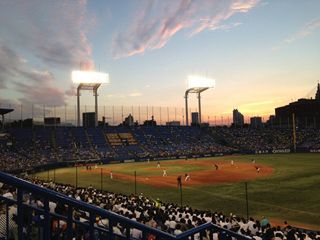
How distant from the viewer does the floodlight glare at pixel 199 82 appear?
110 meters

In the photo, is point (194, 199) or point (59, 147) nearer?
point (194, 199)

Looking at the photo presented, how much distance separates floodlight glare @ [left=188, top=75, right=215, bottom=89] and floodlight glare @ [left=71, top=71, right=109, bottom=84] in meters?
28.9

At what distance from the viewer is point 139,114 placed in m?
148

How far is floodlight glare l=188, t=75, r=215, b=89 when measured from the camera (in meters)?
110

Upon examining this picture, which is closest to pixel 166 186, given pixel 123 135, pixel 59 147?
pixel 59 147

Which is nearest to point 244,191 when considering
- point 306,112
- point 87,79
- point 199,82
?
point 87,79

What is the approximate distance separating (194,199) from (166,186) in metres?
8.68

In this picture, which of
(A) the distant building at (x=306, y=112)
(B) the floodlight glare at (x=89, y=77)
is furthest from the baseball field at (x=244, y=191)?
(A) the distant building at (x=306, y=112)

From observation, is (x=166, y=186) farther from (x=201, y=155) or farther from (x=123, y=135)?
(x=123, y=135)

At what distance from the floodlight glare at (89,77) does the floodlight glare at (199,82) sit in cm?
2888

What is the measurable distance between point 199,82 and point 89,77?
37.1 m

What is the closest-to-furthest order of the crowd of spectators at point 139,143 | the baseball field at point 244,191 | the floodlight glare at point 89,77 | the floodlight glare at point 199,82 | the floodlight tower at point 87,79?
the baseball field at point 244,191 < the crowd of spectators at point 139,143 < the floodlight glare at point 89,77 < the floodlight tower at point 87,79 < the floodlight glare at point 199,82

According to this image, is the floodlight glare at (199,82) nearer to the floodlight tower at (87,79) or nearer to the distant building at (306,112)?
the floodlight tower at (87,79)

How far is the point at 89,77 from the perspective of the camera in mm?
93062
